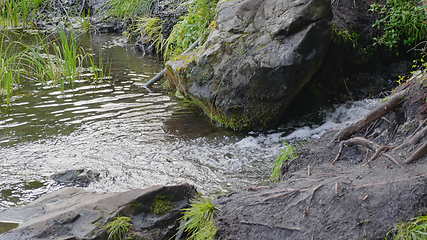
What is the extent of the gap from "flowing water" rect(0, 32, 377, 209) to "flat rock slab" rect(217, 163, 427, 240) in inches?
63.9

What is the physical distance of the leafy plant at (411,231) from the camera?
128 inches

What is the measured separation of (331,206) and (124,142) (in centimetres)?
409

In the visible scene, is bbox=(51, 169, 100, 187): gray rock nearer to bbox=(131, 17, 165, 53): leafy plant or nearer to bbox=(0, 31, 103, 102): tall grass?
bbox=(0, 31, 103, 102): tall grass

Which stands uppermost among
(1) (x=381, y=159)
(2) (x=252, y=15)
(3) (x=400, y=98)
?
(2) (x=252, y=15)

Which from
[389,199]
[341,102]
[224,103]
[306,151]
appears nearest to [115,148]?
[224,103]

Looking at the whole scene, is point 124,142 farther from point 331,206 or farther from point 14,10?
point 14,10

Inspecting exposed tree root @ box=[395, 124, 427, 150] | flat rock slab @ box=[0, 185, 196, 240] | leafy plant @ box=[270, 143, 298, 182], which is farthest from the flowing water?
exposed tree root @ box=[395, 124, 427, 150]

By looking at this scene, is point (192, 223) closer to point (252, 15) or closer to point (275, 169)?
point (275, 169)

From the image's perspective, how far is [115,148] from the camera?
712 centimetres

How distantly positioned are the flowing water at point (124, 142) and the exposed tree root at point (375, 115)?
3.98ft

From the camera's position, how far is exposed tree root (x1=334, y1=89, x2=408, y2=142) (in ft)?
16.1

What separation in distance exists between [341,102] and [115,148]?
3.41 metres

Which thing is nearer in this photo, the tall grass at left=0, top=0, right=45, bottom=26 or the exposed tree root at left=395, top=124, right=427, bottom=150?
the exposed tree root at left=395, top=124, right=427, bottom=150

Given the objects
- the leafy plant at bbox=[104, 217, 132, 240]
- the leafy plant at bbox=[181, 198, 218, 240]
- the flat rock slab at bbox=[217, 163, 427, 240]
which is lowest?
the leafy plant at bbox=[104, 217, 132, 240]
